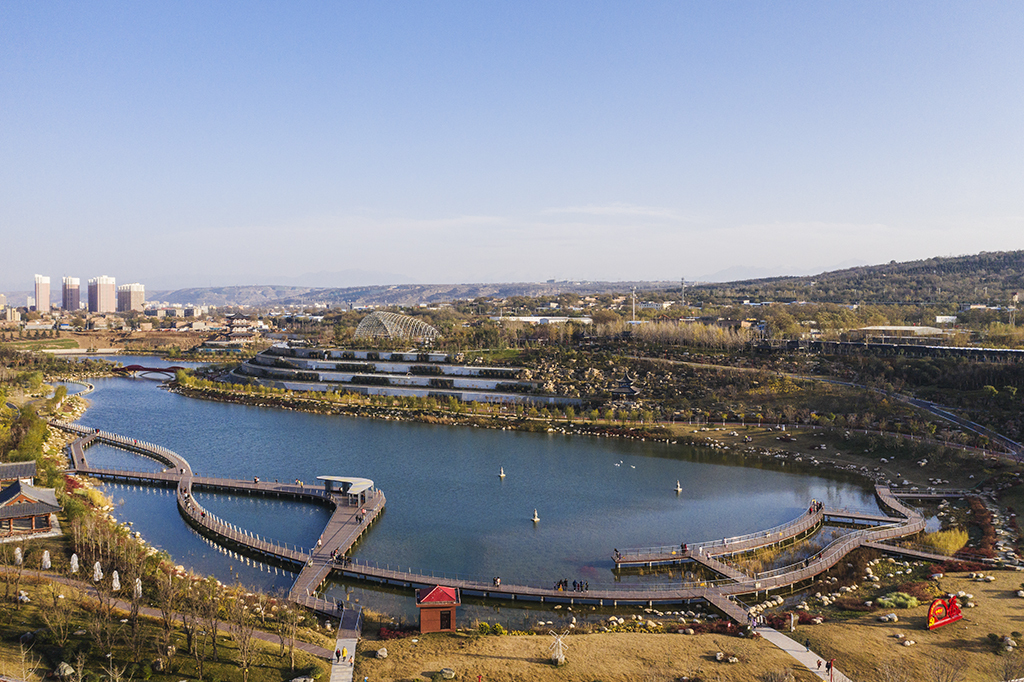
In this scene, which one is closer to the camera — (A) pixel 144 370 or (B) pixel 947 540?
(B) pixel 947 540

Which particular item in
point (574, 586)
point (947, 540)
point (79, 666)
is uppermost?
point (79, 666)

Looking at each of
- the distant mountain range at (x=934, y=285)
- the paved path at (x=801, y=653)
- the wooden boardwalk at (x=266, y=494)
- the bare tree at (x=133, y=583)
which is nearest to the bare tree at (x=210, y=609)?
the bare tree at (x=133, y=583)

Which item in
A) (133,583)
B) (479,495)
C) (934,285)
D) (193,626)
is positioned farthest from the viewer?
(934,285)

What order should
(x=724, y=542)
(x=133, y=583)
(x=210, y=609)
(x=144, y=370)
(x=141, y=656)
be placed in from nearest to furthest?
1. (x=141, y=656)
2. (x=210, y=609)
3. (x=133, y=583)
4. (x=724, y=542)
5. (x=144, y=370)

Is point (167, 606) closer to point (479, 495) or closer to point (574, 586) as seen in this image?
point (574, 586)

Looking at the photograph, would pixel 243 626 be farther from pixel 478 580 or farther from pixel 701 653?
pixel 701 653

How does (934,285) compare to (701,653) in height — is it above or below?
above

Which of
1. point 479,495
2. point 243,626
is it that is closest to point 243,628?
point 243,626
